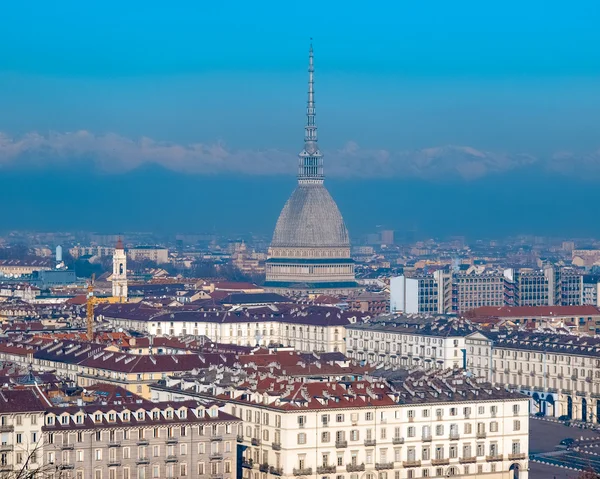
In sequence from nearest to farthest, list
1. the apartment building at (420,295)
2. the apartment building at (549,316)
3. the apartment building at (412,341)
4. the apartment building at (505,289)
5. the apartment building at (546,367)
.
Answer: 1. the apartment building at (546,367)
2. the apartment building at (412,341)
3. the apartment building at (549,316)
4. the apartment building at (420,295)
5. the apartment building at (505,289)

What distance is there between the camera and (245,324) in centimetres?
11000

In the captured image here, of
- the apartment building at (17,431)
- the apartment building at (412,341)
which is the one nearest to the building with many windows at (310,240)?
the apartment building at (412,341)

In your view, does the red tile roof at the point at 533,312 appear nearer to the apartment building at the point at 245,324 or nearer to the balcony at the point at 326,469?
the apartment building at the point at 245,324

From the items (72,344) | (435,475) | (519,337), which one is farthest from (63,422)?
(519,337)

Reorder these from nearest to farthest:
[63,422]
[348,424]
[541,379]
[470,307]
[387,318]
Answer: [63,422]
[348,424]
[541,379]
[387,318]
[470,307]

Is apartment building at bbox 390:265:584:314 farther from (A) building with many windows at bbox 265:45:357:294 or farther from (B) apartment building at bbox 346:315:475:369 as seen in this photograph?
(B) apartment building at bbox 346:315:475:369

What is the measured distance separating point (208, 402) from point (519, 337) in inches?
1286

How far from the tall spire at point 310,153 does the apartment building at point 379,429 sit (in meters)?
121

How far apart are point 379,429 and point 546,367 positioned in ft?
85.1

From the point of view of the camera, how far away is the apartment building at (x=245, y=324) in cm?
10719

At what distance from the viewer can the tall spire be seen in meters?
185

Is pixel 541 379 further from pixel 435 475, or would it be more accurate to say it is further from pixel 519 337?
pixel 435 475

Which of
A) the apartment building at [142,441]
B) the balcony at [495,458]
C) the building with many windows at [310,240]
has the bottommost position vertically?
the balcony at [495,458]

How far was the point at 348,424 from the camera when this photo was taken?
59656 mm
